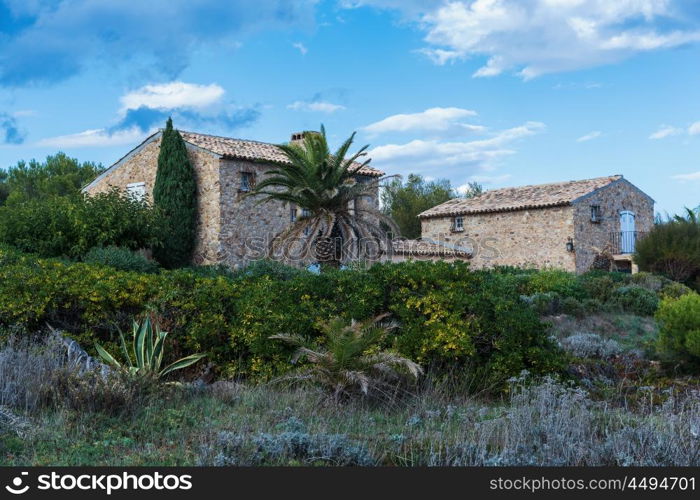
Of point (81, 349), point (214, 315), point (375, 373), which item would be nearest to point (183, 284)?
point (214, 315)

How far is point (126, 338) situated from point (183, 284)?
1.00 meters

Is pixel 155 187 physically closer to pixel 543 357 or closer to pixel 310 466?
pixel 543 357

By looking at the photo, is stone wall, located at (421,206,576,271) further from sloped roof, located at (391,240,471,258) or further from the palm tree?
the palm tree

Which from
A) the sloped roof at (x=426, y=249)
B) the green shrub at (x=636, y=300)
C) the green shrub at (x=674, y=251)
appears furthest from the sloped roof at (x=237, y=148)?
the green shrub at (x=636, y=300)

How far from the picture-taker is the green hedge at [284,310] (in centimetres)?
802

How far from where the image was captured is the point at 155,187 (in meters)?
27.1

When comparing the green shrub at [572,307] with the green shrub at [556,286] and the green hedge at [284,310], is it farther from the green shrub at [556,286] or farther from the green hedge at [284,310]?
the green hedge at [284,310]

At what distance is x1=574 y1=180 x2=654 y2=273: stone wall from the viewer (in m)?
31.0

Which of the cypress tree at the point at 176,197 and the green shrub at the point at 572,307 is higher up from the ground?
the cypress tree at the point at 176,197

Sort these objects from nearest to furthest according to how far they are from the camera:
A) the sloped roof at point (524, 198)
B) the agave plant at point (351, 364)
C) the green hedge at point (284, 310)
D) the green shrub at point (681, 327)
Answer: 1. the agave plant at point (351, 364)
2. the green hedge at point (284, 310)
3. the green shrub at point (681, 327)
4. the sloped roof at point (524, 198)

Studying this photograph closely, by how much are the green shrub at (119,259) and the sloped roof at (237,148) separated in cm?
686

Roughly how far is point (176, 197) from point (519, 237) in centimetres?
1534

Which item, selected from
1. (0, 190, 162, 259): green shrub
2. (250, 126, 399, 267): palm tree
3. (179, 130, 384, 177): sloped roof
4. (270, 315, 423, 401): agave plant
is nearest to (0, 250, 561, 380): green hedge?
(270, 315, 423, 401): agave plant

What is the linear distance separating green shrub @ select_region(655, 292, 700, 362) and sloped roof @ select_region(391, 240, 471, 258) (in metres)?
20.9
